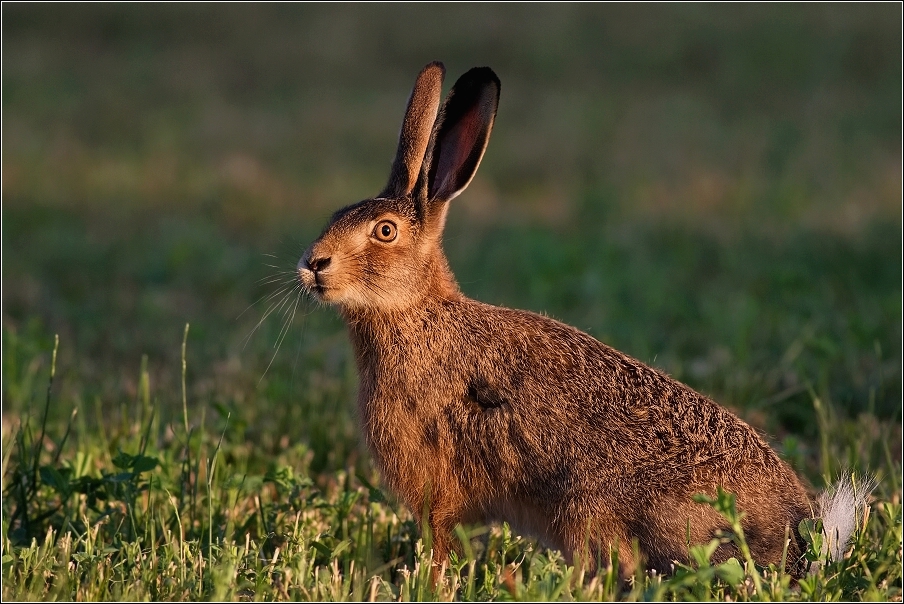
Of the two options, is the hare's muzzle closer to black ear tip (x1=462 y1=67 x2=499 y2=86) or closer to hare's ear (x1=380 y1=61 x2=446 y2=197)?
hare's ear (x1=380 y1=61 x2=446 y2=197)

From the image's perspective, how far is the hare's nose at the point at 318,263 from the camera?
4109mm

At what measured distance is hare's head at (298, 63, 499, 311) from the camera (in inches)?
164

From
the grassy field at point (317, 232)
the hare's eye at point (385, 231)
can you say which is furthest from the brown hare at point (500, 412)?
the grassy field at point (317, 232)

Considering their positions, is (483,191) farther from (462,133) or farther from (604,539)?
(604,539)

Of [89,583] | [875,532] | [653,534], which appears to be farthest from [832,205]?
[89,583]

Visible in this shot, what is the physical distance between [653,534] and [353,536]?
1199mm

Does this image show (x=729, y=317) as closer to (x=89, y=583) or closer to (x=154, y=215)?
(x=89, y=583)

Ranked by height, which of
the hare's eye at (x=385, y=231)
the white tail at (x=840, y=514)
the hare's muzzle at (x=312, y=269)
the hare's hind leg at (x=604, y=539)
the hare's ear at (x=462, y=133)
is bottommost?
the hare's hind leg at (x=604, y=539)

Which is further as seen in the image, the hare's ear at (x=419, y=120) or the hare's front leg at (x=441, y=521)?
the hare's ear at (x=419, y=120)

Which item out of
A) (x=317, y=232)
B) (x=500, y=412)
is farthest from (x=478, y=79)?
(x=317, y=232)

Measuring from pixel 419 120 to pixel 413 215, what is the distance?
1.19ft

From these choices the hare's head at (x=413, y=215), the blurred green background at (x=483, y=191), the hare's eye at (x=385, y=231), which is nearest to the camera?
the hare's head at (x=413, y=215)

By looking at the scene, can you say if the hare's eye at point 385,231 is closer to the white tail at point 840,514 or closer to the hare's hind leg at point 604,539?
the hare's hind leg at point 604,539

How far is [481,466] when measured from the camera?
400cm
